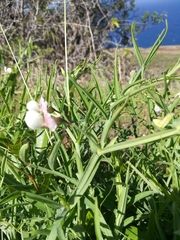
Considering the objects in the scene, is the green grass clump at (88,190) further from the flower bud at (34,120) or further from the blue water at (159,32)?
the blue water at (159,32)

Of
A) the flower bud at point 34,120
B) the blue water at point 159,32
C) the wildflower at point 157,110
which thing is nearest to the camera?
the flower bud at point 34,120

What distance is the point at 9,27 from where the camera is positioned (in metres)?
3.81

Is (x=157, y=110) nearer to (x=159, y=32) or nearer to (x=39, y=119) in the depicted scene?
(x=39, y=119)

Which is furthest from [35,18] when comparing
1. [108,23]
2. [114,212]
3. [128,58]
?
Answer: [114,212]

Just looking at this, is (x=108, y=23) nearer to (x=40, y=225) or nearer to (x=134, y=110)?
(x=134, y=110)

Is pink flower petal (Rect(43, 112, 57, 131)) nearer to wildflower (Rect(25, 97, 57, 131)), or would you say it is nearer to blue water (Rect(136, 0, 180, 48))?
wildflower (Rect(25, 97, 57, 131))

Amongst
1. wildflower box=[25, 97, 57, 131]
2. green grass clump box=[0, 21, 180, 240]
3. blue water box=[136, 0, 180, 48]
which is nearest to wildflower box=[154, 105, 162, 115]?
green grass clump box=[0, 21, 180, 240]

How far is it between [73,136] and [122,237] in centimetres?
19

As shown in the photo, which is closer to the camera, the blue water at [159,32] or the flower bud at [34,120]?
the flower bud at [34,120]

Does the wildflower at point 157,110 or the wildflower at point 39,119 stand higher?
the wildflower at point 39,119

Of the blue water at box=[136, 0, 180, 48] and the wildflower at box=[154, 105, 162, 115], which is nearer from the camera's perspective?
the wildflower at box=[154, 105, 162, 115]

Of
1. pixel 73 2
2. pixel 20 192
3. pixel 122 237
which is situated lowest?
pixel 122 237

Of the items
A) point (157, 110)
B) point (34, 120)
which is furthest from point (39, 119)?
point (157, 110)

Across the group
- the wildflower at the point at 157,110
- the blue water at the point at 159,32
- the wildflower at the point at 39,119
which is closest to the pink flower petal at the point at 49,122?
the wildflower at the point at 39,119
